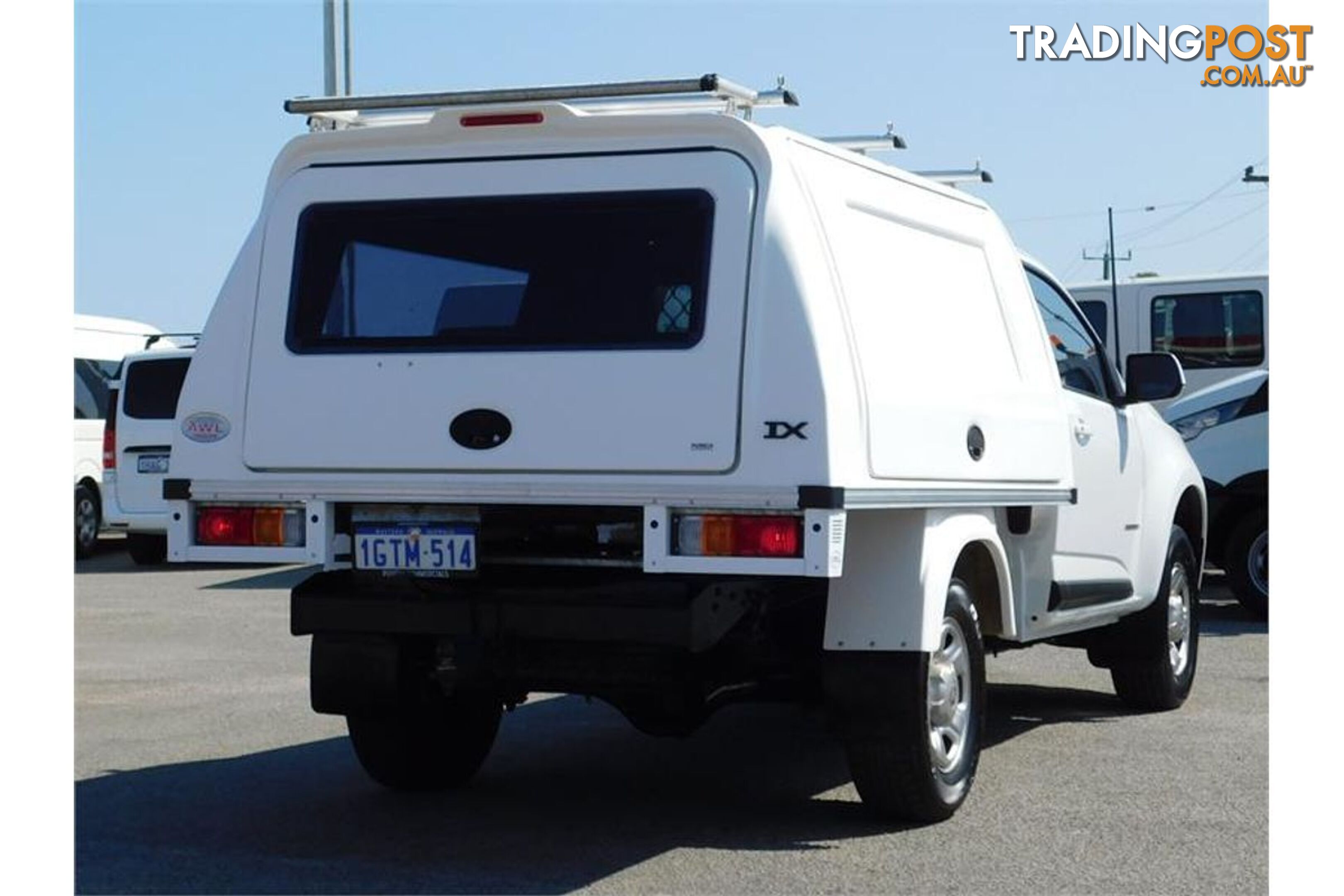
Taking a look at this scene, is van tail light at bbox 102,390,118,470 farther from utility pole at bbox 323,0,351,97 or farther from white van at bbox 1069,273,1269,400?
white van at bbox 1069,273,1269,400

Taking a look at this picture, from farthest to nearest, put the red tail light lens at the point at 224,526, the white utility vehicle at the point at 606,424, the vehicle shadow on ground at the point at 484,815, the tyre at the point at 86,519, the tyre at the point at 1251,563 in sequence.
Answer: the tyre at the point at 86,519, the tyre at the point at 1251,563, the red tail light lens at the point at 224,526, the vehicle shadow on ground at the point at 484,815, the white utility vehicle at the point at 606,424

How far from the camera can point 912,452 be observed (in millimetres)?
6836

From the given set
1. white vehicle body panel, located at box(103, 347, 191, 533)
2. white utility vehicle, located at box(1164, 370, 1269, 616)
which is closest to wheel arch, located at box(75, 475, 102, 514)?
white vehicle body panel, located at box(103, 347, 191, 533)

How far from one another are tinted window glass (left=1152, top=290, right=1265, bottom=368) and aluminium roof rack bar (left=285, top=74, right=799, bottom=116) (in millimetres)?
15740

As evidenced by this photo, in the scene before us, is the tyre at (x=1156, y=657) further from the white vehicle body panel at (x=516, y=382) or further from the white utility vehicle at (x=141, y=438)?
→ the white utility vehicle at (x=141, y=438)

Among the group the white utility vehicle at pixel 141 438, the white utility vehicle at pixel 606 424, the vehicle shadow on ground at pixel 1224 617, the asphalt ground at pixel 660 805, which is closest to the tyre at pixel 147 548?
the white utility vehicle at pixel 141 438

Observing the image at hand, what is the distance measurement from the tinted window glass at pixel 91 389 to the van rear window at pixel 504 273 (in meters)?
16.7

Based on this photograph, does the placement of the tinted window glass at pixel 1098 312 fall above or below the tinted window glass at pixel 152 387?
above

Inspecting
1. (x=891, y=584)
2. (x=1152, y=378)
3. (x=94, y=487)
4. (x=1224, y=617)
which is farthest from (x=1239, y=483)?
(x=94, y=487)

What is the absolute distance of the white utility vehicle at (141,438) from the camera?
1969 cm

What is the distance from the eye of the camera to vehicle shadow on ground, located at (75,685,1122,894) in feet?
21.5

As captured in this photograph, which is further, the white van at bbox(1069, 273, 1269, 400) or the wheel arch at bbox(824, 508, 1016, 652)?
the white van at bbox(1069, 273, 1269, 400)

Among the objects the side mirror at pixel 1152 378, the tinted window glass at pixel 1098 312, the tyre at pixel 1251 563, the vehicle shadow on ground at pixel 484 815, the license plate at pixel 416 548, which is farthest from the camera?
the tinted window glass at pixel 1098 312
